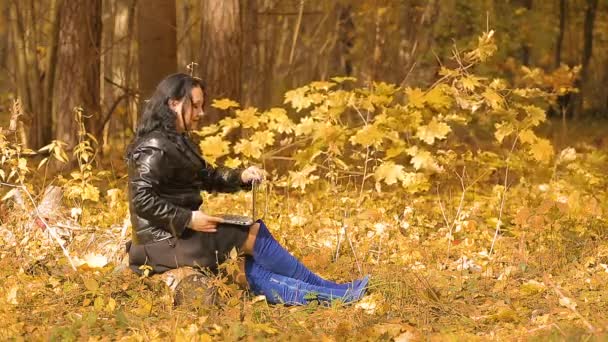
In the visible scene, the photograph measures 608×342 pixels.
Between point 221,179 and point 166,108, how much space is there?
0.59 meters

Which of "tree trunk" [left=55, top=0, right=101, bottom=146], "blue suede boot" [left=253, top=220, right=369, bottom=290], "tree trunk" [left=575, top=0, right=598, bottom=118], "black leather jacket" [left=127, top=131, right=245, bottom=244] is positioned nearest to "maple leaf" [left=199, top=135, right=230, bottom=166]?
"black leather jacket" [left=127, top=131, right=245, bottom=244]

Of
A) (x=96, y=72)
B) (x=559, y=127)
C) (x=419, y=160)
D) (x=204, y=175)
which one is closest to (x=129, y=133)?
(x=96, y=72)

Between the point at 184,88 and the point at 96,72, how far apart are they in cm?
562

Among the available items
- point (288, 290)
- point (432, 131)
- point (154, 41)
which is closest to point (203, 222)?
point (288, 290)

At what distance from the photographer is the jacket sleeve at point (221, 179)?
5949mm

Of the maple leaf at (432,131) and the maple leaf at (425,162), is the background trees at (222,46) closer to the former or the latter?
the maple leaf at (432,131)

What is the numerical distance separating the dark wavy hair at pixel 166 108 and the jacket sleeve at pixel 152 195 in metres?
0.16

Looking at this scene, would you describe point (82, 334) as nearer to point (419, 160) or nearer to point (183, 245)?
point (183, 245)

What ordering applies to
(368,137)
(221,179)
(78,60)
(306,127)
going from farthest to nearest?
(78,60), (306,127), (368,137), (221,179)

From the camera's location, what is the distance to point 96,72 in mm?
10984

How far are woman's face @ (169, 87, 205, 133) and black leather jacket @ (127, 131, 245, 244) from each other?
0.26ft

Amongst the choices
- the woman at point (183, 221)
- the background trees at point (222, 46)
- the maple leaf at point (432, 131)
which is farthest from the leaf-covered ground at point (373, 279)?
the background trees at point (222, 46)

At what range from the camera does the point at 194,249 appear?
5.54 m

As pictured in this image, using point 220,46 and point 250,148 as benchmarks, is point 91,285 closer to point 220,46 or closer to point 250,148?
point 250,148
